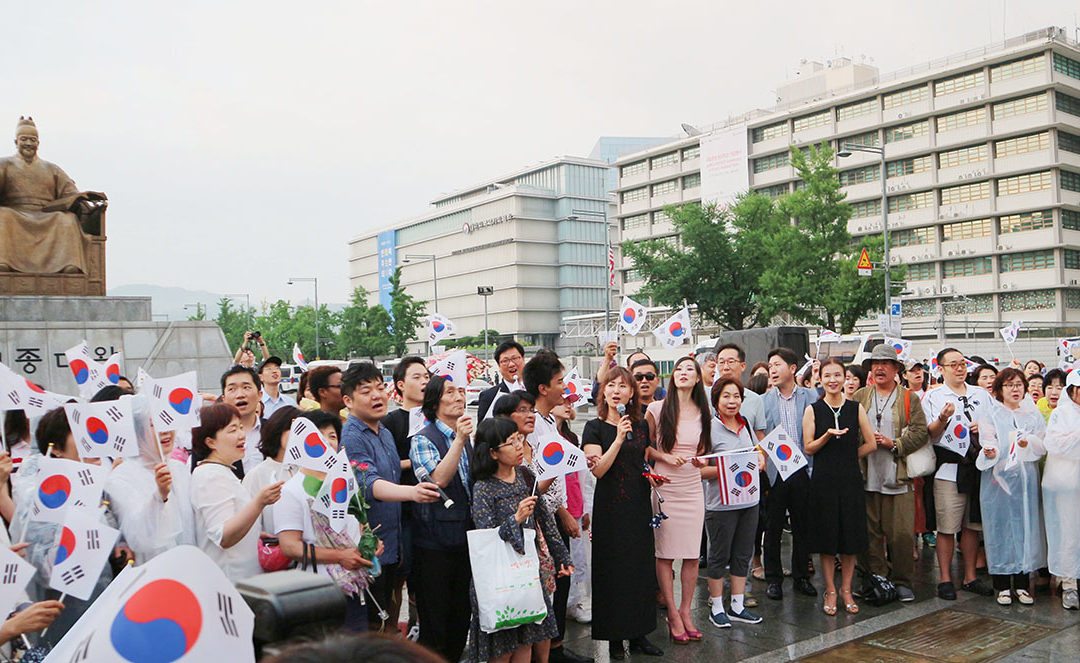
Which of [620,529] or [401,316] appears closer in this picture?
[620,529]

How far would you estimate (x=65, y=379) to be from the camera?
12.7 m

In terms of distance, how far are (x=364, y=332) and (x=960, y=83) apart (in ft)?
144

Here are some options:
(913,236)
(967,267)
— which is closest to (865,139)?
(913,236)

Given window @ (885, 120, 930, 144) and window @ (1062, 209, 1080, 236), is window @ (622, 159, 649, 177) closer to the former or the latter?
window @ (885, 120, 930, 144)

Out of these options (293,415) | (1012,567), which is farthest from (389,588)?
(1012,567)

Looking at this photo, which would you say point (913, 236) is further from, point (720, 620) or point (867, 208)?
point (720, 620)

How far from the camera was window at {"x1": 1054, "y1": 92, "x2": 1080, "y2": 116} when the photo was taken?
49.4 m

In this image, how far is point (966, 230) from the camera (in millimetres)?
53688

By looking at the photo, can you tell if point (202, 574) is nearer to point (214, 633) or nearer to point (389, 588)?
point (214, 633)

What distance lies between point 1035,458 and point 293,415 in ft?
19.3

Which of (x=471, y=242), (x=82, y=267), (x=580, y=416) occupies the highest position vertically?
(x=471, y=242)

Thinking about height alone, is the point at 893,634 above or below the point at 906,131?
below

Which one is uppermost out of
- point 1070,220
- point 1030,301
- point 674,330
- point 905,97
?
point 905,97

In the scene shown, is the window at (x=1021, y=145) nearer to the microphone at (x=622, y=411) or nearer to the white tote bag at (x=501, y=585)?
the microphone at (x=622, y=411)
